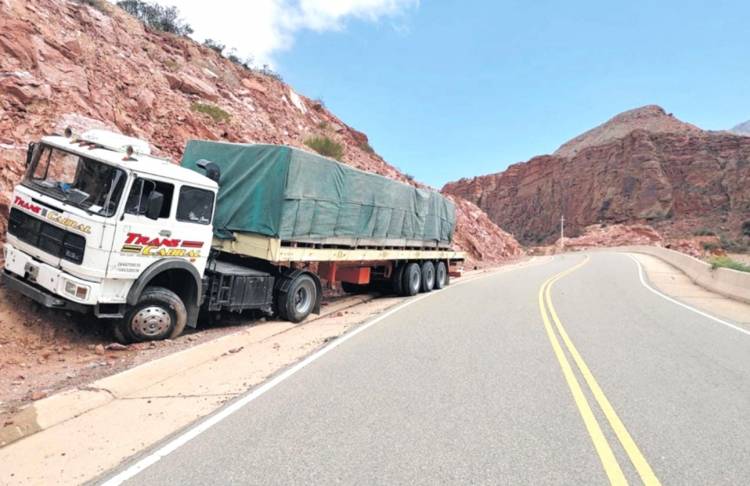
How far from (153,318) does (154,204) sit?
1.70 m

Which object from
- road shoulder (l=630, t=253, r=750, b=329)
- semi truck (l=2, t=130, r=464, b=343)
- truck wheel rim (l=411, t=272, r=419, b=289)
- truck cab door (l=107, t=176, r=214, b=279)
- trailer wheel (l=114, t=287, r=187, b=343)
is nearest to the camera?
semi truck (l=2, t=130, r=464, b=343)

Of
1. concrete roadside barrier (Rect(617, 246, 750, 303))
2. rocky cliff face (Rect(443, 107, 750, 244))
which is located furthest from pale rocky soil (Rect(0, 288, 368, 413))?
rocky cliff face (Rect(443, 107, 750, 244))

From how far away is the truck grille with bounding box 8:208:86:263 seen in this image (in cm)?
639

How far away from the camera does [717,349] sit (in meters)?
8.01

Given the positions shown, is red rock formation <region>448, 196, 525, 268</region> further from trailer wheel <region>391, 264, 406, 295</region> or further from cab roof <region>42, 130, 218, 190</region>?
cab roof <region>42, 130, 218, 190</region>

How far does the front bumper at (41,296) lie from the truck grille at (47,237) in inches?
21.2

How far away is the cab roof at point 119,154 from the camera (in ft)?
22.5

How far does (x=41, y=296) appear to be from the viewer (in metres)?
6.40

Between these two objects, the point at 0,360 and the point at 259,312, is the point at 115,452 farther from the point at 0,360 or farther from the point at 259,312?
the point at 259,312

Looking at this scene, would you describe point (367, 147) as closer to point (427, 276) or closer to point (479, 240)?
point (479, 240)

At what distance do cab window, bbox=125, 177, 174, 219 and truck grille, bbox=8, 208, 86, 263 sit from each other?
30.5 inches

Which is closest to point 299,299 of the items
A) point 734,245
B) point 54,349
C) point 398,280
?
point 54,349

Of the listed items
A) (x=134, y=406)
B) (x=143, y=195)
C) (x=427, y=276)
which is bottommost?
(x=134, y=406)

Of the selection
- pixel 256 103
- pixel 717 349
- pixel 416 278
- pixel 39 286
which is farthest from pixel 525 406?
pixel 256 103
